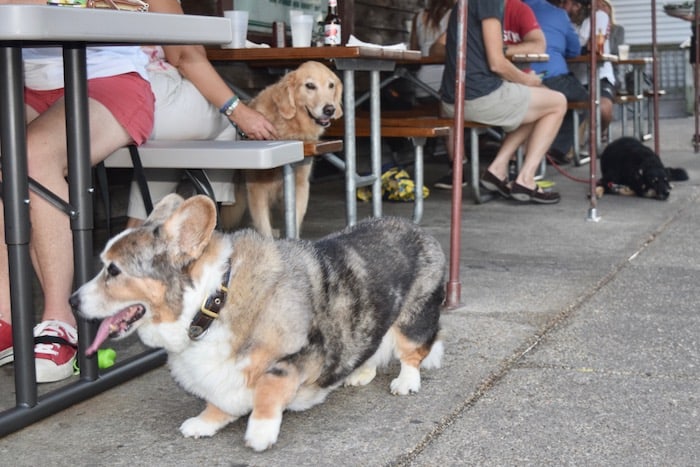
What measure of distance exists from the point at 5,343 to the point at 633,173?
5270 millimetres

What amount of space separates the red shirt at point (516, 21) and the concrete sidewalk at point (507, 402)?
3529 mm

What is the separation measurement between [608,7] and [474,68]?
4.87 metres

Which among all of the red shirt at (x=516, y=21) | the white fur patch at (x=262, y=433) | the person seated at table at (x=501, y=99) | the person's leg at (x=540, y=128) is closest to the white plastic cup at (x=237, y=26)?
the person seated at table at (x=501, y=99)

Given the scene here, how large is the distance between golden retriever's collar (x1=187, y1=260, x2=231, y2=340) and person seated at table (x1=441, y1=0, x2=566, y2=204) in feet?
12.8

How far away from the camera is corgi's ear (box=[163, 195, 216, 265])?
2.57 metres

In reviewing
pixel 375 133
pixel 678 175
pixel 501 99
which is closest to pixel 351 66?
pixel 375 133

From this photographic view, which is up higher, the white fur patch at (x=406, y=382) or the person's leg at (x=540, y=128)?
the person's leg at (x=540, y=128)

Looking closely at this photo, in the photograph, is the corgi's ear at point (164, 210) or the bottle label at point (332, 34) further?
the bottle label at point (332, 34)

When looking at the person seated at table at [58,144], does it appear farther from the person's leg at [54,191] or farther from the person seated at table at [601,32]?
the person seated at table at [601,32]

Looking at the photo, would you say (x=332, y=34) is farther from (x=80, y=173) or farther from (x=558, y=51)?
(x=558, y=51)

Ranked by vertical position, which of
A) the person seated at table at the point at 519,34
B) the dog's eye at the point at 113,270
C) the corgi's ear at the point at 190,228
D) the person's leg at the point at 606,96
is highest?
the person seated at table at the point at 519,34

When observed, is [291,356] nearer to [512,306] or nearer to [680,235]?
[512,306]

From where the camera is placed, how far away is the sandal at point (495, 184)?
734 centimetres

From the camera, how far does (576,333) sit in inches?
150
